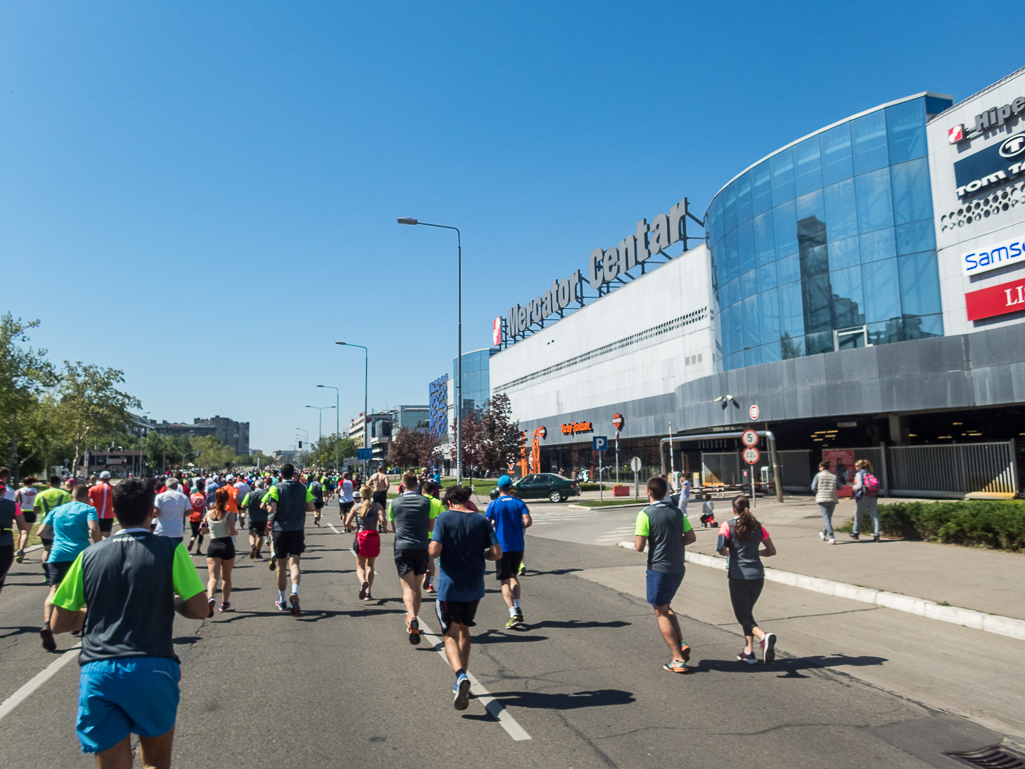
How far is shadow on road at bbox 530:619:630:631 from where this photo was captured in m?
8.38

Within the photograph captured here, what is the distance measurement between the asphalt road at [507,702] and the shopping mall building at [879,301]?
21.2m

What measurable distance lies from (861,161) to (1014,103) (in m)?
6.25

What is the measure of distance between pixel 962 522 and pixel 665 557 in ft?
32.5

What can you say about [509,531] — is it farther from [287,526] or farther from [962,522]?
[962,522]

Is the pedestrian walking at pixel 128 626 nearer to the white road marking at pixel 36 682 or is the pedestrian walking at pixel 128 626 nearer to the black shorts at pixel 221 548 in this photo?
the white road marking at pixel 36 682

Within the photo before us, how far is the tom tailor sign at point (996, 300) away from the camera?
2464cm

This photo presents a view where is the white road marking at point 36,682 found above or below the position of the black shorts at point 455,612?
below

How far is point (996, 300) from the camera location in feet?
83.7

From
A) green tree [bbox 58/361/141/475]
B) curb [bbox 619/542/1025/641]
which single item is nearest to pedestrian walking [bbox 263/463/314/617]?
curb [bbox 619/542/1025/641]

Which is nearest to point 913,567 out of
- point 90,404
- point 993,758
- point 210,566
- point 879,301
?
point 993,758

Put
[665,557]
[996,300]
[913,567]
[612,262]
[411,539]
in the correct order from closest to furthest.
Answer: [665,557] → [411,539] → [913,567] → [996,300] → [612,262]

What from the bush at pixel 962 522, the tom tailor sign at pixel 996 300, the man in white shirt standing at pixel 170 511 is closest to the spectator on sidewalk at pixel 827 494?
the bush at pixel 962 522

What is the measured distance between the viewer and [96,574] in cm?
319

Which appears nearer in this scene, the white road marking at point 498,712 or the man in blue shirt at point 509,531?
the white road marking at point 498,712
